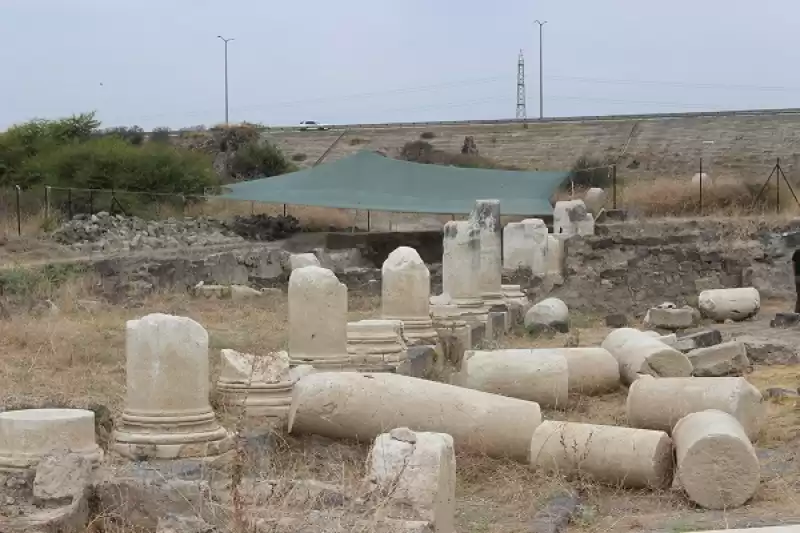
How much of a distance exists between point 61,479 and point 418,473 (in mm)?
1985

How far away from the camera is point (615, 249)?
24328mm

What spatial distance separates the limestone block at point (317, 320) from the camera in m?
10.6

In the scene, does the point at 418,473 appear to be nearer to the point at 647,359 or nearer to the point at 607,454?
the point at 607,454

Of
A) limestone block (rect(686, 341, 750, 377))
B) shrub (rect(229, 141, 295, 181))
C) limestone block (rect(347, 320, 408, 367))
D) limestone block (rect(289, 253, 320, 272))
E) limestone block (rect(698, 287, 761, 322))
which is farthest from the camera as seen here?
shrub (rect(229, 141, 295, 181))

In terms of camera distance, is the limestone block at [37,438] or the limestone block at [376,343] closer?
the limestone block at [37,438]

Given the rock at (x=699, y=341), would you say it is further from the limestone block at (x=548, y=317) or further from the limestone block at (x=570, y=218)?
the limestone block at (x=570, y=218)

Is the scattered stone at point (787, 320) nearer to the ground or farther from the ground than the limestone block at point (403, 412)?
nearer to the ground

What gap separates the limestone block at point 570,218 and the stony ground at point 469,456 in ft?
32.3

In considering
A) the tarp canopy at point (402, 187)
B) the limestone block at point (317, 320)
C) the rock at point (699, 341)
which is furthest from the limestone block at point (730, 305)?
the limestone block at point (317, 320)

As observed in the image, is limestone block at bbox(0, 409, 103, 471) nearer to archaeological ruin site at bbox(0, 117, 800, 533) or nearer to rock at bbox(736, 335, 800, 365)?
archaeological ruin site at bbox(0, 117, 800, 533)

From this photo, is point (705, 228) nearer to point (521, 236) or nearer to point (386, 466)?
point (521, 236)

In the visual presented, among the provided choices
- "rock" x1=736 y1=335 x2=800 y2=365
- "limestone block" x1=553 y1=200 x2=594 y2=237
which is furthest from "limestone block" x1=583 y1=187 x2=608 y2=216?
"rock" x1=736 y1=335 x2=800 y2=365

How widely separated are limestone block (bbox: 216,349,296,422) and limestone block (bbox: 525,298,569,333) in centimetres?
863

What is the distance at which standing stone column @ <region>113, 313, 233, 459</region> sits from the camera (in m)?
7.49
